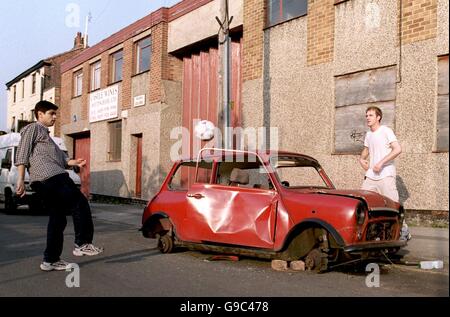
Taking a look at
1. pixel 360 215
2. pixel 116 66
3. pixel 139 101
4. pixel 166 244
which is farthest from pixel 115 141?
pixel 360 215

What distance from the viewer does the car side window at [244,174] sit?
21.5 feet

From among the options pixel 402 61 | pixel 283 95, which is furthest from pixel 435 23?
pixel 283 95

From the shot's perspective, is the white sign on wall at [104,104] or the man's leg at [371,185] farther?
the white sign on wall at [104,104]

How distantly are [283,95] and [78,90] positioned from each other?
15169 mm

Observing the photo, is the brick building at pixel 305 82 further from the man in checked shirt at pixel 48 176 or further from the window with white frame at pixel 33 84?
the window with white frame at pixel 33 84

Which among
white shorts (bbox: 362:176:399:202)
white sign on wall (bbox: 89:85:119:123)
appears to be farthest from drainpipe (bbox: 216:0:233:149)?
white sign on wall (bbox: 89:85:119:123)

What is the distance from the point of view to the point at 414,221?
9266mm

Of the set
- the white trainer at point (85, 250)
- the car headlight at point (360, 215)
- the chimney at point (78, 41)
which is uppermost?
the chimney at point (78, 41)

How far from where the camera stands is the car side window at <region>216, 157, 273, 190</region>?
6.56m

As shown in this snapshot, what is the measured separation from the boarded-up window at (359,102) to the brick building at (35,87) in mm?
18785

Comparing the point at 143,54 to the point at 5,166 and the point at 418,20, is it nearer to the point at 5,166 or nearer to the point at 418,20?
the point at 5,166

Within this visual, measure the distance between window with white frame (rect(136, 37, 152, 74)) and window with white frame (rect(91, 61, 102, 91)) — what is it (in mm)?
3526

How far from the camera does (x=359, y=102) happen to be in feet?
34.4

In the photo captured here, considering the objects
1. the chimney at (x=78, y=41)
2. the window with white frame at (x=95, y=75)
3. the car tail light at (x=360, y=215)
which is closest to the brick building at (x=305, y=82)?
the car tail light at (x=360, y=215)
